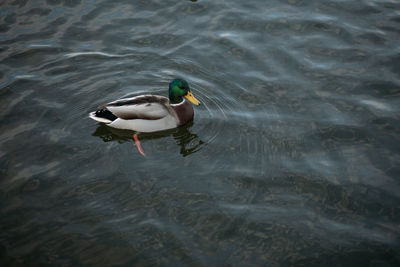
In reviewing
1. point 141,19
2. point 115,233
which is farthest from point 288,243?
point 141,19

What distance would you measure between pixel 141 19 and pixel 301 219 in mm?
6355

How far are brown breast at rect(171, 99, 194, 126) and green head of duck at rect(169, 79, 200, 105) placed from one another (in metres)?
0.12

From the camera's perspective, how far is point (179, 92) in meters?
6.86

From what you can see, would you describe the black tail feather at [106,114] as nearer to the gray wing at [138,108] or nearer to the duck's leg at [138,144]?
the gray wing at [138,108]

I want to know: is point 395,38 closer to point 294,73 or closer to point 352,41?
point 352,41

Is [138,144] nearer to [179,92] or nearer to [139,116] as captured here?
[139,116]

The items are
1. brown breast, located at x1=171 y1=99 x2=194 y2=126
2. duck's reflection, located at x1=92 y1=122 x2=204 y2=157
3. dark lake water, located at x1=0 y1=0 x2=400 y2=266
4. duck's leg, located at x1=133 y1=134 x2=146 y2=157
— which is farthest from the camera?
brown breast, located at x1=171 y1=99 x2=194 y2=126

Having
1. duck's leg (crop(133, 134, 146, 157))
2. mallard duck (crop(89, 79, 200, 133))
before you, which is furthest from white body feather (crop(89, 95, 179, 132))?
duck's leg (crop(133, 134, 146, 157))

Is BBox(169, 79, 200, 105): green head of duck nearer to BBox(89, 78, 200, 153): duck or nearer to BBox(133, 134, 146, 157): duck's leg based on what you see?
BBox(89, 78, 200, 153): duck

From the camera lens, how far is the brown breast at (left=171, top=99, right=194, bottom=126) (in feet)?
Answer: 22.3

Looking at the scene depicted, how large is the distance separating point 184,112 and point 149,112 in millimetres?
624

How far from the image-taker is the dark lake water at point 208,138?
4.93m

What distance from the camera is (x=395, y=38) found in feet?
28.7

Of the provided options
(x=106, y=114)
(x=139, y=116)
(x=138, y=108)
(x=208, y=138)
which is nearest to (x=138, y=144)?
(x=139, y=116)
